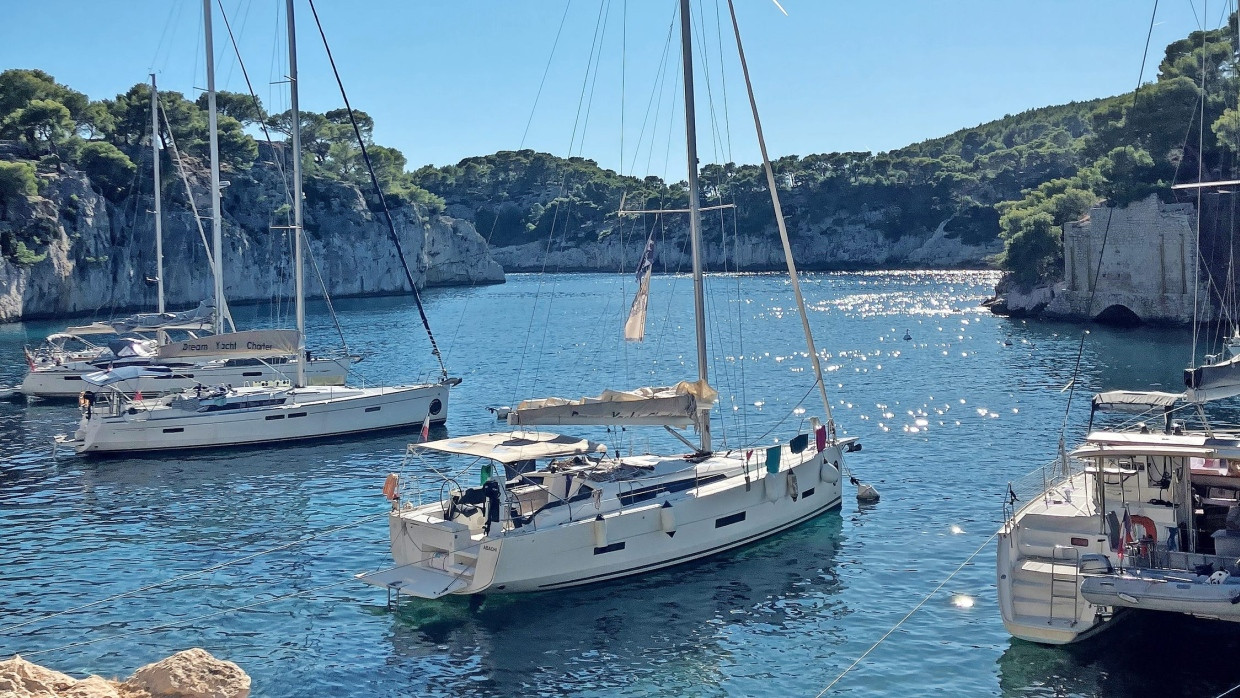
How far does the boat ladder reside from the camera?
16.3 meters

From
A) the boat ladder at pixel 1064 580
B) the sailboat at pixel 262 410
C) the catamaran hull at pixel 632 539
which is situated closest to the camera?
the boat ladder at pixel 1064 580

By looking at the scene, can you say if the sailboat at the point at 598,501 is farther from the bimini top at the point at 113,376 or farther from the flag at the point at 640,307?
the bimini top at the point at 113,376

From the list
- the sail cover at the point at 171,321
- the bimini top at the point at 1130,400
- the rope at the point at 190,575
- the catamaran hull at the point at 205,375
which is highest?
the sail cover at the point at 171,321

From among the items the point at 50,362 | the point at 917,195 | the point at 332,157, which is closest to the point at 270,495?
the point at 50,362

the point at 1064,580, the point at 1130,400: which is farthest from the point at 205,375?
the point at 1064,580

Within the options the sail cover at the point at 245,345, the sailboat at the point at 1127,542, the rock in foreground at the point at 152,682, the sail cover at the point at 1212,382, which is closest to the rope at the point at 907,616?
the sailboat at the point at 1127,542

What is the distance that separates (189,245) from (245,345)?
74.5 metres

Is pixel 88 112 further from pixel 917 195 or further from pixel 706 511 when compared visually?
pixel 917 195

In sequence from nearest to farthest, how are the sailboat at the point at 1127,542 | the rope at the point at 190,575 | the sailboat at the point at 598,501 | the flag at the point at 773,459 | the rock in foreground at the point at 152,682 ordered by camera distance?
the rock in foreground at the point at 152,682 → the sailboat at the point at 1127,542 → the rope at the point at 190,575 → the sailboat at the point at 598,501 → the flag at the point at 773,459

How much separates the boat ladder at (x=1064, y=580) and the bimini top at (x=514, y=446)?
371 inches

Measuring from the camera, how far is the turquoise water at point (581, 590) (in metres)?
16.7

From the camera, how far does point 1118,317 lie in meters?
70.4

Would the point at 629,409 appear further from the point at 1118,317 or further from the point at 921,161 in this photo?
the point at 921,161

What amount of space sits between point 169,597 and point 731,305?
82.7 metres
